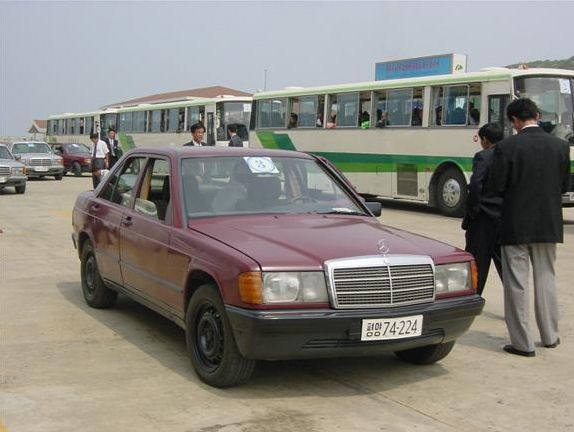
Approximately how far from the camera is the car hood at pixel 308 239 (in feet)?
14.4

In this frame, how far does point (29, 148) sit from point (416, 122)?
17678mm

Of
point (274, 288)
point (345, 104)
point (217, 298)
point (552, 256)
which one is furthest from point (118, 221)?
point (345, 104)

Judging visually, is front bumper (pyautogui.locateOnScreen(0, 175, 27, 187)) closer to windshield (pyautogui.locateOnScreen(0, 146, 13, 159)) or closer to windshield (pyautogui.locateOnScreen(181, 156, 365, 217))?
windshield (pyautogui.locateOnScreen(0, 146, 13, 159))

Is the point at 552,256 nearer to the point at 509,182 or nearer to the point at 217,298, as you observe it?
the point at 509,182

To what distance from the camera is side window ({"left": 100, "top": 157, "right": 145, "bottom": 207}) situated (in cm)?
631

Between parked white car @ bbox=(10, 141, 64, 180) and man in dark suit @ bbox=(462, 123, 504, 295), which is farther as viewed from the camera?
parked white car @ bbox=(10, 141, 64, 180)

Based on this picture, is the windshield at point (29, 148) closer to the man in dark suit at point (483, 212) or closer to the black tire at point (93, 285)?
the black tire at point (93, 285)

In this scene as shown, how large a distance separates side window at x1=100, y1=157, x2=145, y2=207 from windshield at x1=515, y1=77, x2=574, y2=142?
10.2 metres

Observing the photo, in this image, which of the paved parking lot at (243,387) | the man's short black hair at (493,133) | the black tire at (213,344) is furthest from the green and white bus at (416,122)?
the black tire at (213,344)

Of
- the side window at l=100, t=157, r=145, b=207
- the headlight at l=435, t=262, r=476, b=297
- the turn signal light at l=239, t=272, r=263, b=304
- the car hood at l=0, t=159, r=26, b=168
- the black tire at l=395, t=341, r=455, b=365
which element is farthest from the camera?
the car hood at l=0, t=159, r=26, b=168

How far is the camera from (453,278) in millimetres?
4805

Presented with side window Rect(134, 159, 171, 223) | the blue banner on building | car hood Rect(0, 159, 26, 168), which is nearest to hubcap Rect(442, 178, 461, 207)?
side window Rect(134, 159, 171, 223)

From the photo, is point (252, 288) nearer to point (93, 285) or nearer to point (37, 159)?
point (93, 285)

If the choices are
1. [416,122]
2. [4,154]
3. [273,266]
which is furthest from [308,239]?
[4,154]
